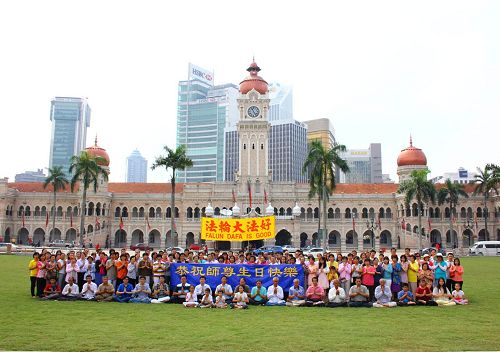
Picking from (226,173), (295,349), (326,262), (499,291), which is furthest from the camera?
(226,173)

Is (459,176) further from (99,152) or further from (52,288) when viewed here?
(52,288)

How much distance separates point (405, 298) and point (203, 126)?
462 feet

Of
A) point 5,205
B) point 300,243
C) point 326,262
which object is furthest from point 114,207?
point 326,262

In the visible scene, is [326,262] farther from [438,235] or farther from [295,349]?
[438,235]

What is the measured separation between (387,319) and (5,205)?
227ft

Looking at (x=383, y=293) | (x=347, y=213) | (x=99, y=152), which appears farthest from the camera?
(x=99, y=152)

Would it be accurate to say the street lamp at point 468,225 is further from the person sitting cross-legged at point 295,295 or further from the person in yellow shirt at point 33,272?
the person in yellow shirt at point 33,272

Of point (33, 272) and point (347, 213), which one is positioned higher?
point (347, 213)

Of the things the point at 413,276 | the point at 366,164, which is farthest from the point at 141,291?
the point at 366,164

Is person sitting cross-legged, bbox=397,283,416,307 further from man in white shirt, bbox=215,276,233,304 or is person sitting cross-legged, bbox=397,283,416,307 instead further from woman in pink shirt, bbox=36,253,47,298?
woman in pink shirt, bbox=36,253,47,298

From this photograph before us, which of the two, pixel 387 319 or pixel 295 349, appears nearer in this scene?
pixel 295 349

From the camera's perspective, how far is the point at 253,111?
70.9 metres

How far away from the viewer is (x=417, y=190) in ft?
186

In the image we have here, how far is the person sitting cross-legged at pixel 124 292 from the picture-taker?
615 inches
